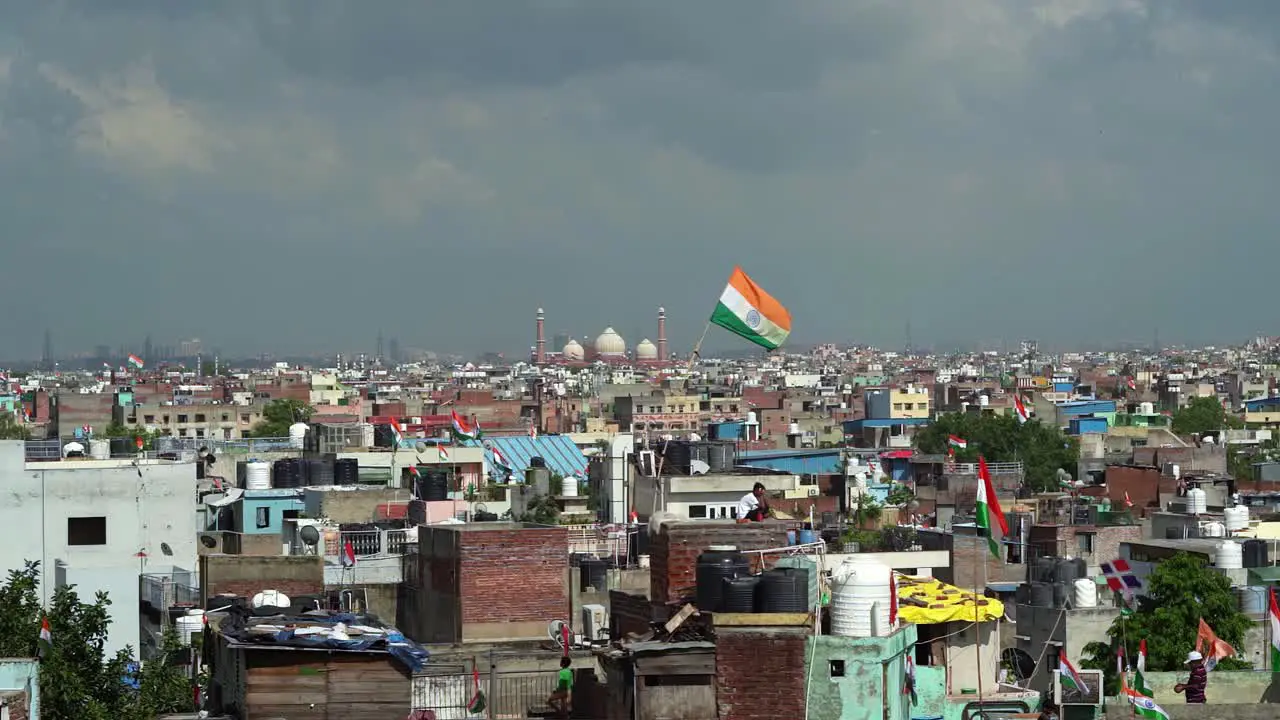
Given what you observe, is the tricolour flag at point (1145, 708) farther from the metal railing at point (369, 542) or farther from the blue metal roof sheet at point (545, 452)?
the blue metal roof sheet at point (545, 452)

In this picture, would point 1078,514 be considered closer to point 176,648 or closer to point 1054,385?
point 176,648

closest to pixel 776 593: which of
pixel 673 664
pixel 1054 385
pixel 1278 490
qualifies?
pixel 673 664

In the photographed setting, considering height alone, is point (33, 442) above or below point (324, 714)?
above

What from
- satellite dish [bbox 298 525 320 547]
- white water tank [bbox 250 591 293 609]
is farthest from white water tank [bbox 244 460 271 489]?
white water tank [bbox 250 591 293 609]

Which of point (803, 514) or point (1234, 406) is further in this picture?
point (1234, 406)

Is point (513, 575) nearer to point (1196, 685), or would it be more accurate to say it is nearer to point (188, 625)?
point (188, 625)

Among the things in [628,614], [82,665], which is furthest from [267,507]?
[628,614]

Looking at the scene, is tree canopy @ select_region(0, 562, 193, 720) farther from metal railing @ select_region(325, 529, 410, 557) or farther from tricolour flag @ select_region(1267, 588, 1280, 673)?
tricolour flag @ select_region(1267, 588, 1280, 673)
